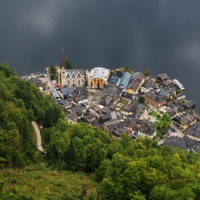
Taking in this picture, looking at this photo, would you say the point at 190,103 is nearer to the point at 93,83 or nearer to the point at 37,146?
the point at 93,83

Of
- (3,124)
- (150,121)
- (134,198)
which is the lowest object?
(134,198)

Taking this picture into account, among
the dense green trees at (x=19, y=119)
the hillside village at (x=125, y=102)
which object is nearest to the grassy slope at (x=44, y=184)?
the dense green trees at (x=19, y=119)

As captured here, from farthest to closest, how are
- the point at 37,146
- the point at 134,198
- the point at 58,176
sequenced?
the point at 37,146 → the point at 58,176 → the point at 134,198

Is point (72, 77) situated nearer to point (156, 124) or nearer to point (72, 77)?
point (72, 77)

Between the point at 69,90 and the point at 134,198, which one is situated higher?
the point at 69,90

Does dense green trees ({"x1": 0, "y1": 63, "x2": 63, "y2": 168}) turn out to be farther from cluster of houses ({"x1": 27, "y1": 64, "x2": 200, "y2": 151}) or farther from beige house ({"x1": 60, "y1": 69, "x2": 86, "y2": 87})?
beige house ({"x1": 60, "y1": 69, "x2": 86, "y2": 87})

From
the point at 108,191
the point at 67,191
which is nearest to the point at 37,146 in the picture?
the point at 67,191

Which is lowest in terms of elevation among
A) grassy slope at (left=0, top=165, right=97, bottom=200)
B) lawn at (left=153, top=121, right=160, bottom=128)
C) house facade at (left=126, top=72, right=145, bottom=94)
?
grassy slope at (left=0, top=165, right=97, bottom=200)

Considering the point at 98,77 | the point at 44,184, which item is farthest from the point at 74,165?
the point at 98,77

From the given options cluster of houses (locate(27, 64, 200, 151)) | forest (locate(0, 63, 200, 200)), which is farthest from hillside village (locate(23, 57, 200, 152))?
forest (locate(0, 63, 200, 200))
